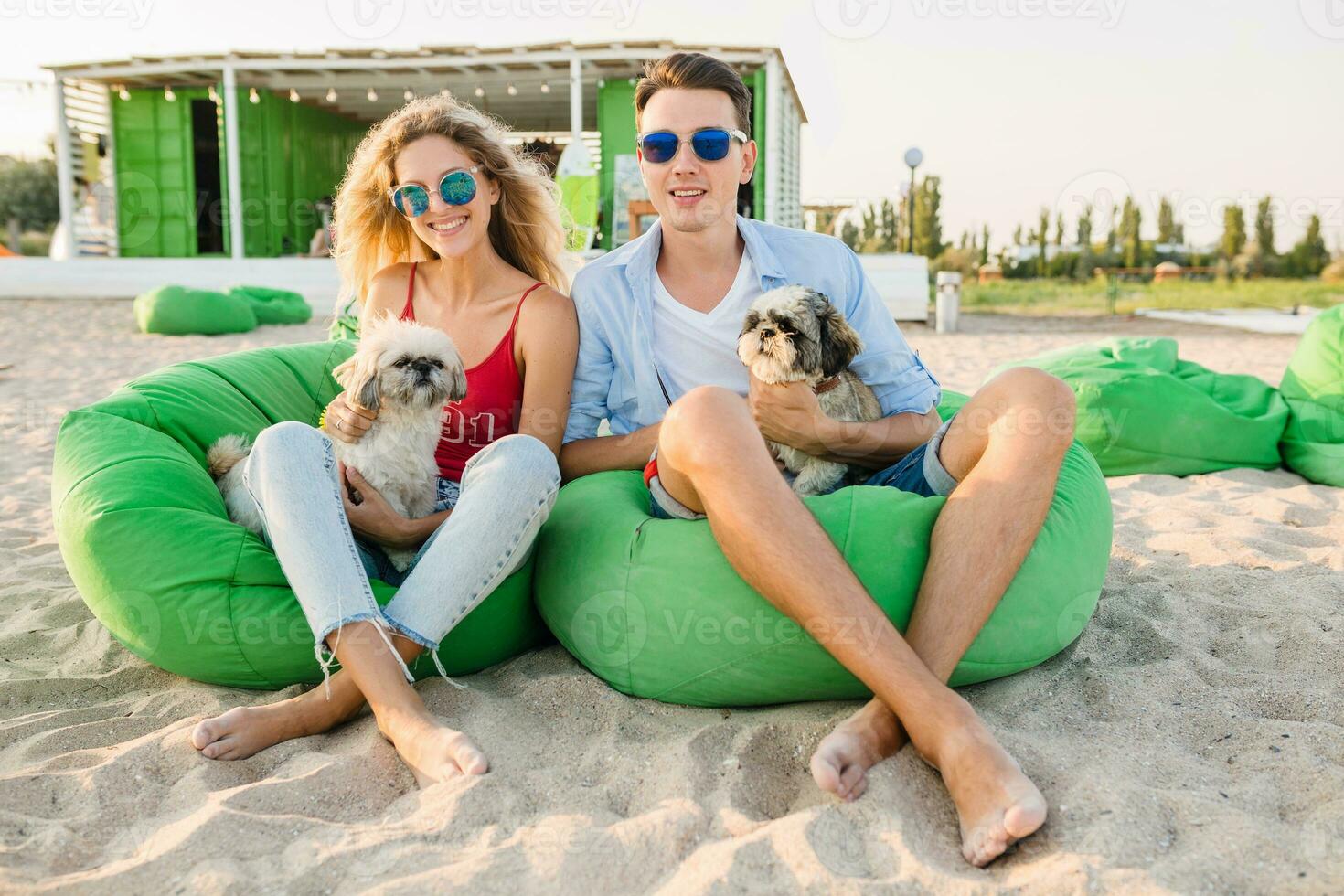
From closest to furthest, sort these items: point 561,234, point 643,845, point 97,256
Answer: point 643,845 → point 561,234 → point 97,256

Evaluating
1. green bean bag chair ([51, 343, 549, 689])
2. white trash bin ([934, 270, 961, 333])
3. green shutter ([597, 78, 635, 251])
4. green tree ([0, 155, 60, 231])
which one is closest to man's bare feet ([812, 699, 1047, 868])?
green bean bag chair ([51, 343, 549, 689])

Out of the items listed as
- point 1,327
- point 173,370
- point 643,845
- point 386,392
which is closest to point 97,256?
point 1,327

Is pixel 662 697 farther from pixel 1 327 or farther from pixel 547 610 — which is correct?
pixel 1 327

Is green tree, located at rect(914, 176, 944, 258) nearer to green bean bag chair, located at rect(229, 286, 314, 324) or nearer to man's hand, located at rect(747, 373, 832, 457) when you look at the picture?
green bean bag chair, located at rect(229, 286, 314, 324)

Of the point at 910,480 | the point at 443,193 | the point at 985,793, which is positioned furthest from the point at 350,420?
the point at 985,793

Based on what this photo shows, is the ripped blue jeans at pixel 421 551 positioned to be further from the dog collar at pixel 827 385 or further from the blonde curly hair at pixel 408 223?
the blonde curly hair at pixel 408 223

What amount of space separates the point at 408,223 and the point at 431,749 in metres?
2.02

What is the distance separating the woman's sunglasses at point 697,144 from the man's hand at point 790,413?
0.67 m

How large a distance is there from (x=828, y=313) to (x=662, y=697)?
1.19m

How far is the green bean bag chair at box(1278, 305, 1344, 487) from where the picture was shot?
4.73 metres

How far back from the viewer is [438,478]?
315cm

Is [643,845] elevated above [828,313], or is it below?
below

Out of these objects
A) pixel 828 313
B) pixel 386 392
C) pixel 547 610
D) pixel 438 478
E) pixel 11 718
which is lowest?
pixel 11 718

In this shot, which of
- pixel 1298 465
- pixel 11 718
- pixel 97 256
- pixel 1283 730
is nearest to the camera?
pixel 1283 730
